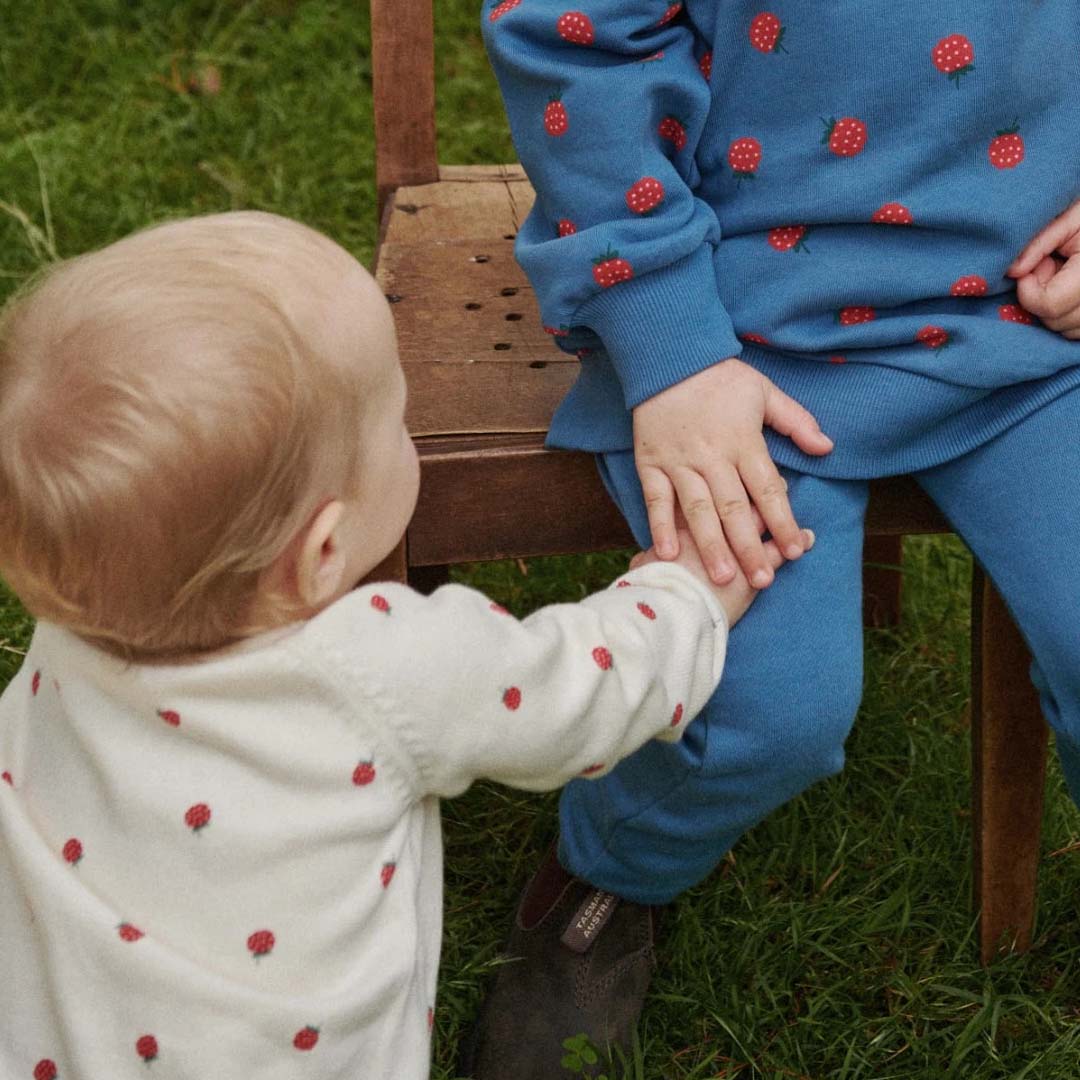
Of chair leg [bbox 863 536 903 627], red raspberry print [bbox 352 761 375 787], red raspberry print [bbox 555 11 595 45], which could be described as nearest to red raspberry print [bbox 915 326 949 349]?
red raspberry print [bbox 555 11 595 45]

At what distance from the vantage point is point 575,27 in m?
1.21

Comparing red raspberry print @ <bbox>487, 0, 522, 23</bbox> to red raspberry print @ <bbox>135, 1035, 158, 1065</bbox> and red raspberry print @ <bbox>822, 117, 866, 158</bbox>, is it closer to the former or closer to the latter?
red raspberry print @ <bbox>822, 117, 866, 158</bbox>

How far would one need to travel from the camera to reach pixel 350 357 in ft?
3.17

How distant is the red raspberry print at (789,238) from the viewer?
49.0 inches

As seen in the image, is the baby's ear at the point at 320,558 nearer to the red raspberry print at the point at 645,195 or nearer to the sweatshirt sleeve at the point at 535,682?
the sweatshirt sleeve at the point at 535,682

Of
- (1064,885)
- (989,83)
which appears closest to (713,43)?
(989,83)

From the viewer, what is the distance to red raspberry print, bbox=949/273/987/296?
1225 mm

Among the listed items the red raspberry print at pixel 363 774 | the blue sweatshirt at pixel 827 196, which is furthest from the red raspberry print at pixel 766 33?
the red raspberry print at pixel 363 774

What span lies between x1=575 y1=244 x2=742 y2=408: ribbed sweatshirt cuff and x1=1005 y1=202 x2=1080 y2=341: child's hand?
9.2 inches

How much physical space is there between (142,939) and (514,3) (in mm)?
745

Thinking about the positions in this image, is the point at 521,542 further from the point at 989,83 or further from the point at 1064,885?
the point at 1064,885

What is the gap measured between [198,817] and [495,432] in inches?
17.6

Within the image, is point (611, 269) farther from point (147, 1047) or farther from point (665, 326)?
point (147, 1047)

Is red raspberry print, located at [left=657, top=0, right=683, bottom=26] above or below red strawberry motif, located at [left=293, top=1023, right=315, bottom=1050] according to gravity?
above
